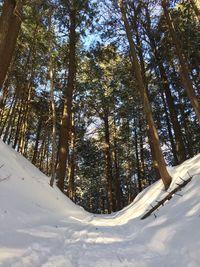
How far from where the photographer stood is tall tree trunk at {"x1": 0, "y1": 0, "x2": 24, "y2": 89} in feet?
24.8

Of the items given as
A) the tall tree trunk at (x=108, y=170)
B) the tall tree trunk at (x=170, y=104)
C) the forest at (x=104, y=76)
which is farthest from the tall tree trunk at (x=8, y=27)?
the tall tree trunk at (x=108, y=170)

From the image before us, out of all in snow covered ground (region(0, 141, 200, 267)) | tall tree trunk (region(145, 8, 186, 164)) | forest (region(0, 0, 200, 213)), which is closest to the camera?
snow covered ground (region(0, 141, 200, 267))

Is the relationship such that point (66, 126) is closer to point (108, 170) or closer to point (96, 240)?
point (96, 240)

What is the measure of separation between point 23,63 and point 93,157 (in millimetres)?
11267

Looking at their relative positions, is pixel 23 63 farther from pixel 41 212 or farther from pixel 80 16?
pixel 41 212

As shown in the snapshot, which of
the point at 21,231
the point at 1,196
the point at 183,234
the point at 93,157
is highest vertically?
the point at 93,157

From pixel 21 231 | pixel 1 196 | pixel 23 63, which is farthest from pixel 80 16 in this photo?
pixel 21 231

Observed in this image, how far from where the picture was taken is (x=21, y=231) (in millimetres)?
5816

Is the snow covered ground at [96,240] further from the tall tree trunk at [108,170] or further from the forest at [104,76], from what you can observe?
the tall tree trunk at [108,170]

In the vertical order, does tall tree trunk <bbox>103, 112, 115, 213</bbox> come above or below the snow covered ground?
above

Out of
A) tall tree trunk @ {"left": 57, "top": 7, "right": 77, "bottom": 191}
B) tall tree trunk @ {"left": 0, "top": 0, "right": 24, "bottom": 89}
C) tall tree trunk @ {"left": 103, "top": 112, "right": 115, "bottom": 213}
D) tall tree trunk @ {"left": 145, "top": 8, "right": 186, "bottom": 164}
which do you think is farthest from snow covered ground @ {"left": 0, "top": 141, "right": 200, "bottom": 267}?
tall tree trunk @ {"left": 103, "top": 112, "right": 115, "bottom": 213}

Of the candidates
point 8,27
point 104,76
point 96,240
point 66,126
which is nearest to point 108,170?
point 104,76

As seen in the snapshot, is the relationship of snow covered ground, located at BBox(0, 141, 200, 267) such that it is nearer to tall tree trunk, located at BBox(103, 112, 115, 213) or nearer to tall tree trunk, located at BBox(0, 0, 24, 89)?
tall tree trunk, located at BBox(0, 0, 24, 89)

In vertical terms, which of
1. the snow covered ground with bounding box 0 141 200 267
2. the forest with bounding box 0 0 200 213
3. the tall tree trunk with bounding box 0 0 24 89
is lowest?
the snow covered ground with bounding box 0 141 200 267
